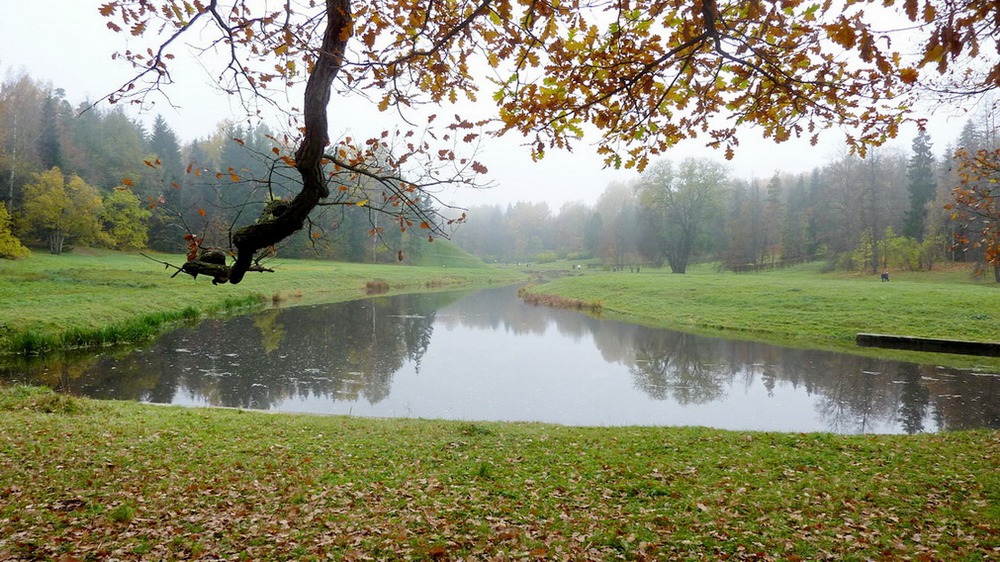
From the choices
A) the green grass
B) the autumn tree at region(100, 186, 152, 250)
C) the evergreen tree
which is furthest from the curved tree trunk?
the evergreen tree

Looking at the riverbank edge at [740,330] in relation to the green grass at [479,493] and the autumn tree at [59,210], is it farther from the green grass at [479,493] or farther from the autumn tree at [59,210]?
the autumn tree at [59,210]

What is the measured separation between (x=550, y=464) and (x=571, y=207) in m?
118

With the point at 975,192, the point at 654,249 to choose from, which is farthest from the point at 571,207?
the point at 975,192

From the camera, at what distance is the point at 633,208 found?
7806 centimetres

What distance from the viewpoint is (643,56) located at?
14.5ft

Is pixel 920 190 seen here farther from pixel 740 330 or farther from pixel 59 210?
pixel 59 210

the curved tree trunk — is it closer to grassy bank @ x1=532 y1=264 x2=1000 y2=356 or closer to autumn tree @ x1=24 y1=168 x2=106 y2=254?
grassy bank @ x1=532 y1=264 x2=1000 y2=356

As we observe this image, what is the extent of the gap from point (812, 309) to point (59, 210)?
1895 inches

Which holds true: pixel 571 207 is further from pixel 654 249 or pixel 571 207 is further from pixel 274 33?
pixel 274 33

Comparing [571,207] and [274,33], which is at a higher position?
[571,207]

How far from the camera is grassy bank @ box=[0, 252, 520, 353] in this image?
14.5m

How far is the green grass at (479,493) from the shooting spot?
3.93 metres

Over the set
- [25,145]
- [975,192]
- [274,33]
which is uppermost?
[25,145]

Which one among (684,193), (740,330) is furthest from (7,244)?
(684,193)
